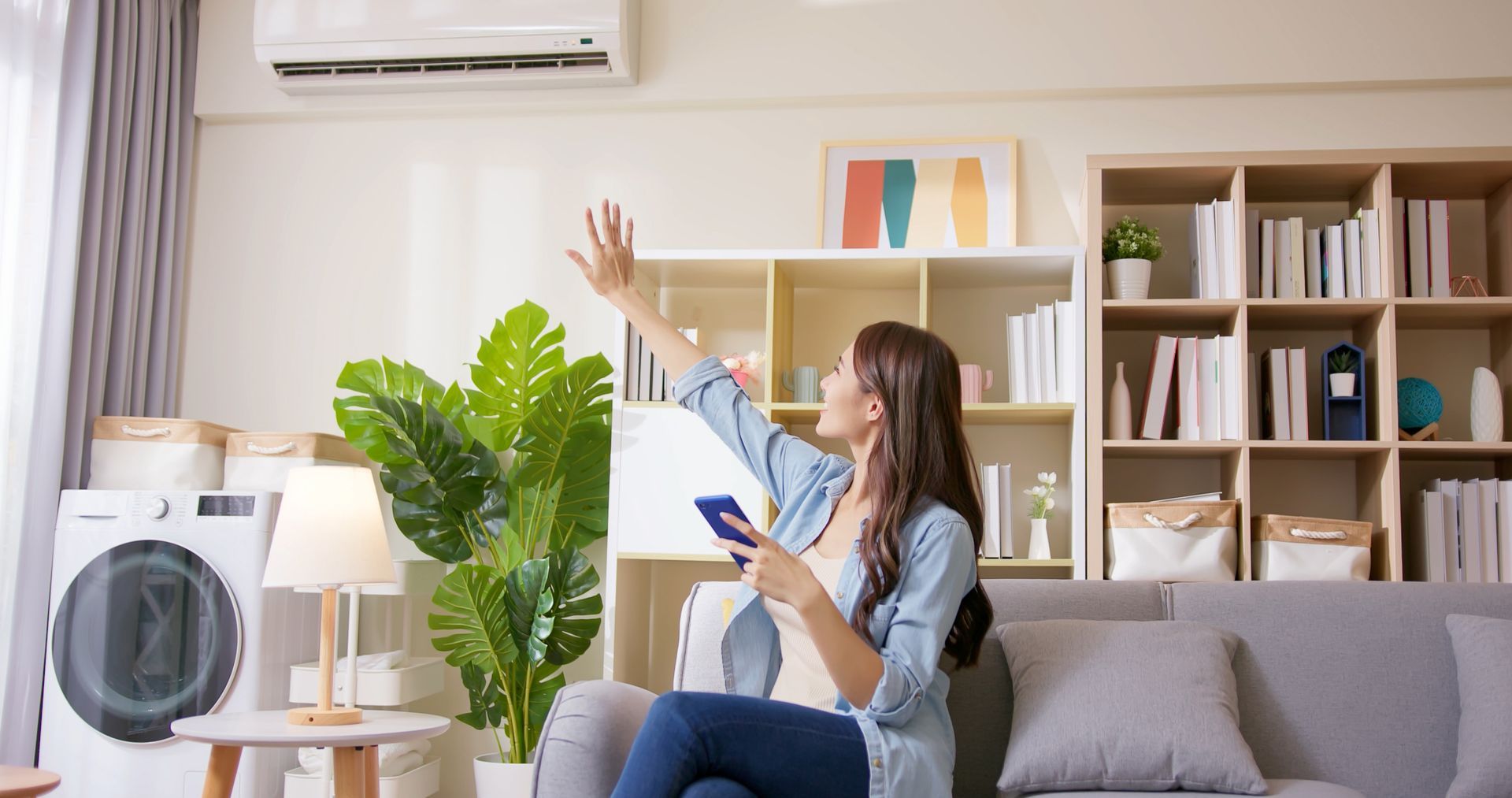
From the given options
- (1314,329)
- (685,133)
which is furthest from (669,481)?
(1314,329)

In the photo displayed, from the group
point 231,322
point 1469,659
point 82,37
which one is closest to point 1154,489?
point 1469,659

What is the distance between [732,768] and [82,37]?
299 cm

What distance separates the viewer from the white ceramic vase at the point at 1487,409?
3076mm

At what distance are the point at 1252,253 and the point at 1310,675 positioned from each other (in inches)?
56.6

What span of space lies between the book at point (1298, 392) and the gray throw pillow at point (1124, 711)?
116 cm

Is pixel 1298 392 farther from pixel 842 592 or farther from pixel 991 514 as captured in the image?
pixel 842 592

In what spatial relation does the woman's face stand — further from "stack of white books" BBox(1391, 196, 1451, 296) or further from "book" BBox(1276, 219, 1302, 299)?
"stack of white books" BBox(1391, 196, 1451, 296)

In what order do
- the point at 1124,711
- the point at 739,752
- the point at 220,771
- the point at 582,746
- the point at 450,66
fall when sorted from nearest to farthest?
the point at 739,752, the point at 582,746, the point at 1124,711, the point at 220,771, the point at 450,66

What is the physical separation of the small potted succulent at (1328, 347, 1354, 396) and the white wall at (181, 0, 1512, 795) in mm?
720

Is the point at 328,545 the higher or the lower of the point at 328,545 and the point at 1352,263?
the lower

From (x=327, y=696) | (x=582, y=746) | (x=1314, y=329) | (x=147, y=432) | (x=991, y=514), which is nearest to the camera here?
(x=582, y=746)

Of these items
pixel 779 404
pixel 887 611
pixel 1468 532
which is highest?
pixel 779 404

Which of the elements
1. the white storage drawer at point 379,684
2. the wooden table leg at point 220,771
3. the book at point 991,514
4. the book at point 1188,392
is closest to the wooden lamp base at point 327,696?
the wooden table leg at point 220,771

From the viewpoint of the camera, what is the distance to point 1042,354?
325cm
